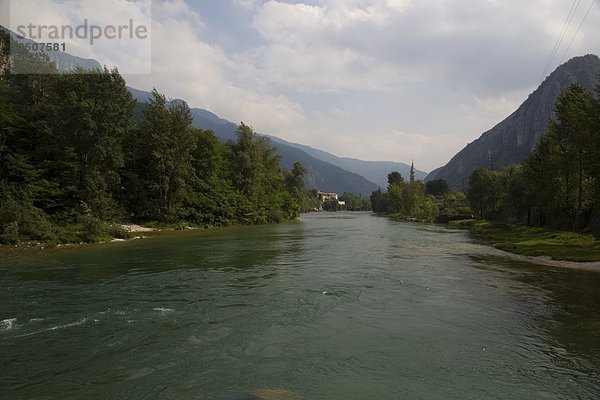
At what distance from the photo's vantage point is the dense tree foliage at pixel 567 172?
40062 millimetres

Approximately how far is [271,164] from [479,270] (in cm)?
8784

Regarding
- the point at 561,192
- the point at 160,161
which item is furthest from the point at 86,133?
the point at 561,192

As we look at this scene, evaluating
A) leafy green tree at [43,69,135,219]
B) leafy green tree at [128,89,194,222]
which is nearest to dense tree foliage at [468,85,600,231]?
leafy green tree at [43,69,135,219]

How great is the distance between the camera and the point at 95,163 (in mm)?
56656

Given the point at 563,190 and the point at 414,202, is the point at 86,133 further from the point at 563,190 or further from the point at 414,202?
the point at 414,202

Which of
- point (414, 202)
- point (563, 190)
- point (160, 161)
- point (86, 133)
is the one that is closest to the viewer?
point (86, 133)

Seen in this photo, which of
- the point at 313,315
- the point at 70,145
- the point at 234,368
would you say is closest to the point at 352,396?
the point at 234,368

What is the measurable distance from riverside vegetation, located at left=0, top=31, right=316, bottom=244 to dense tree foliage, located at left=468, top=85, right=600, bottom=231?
174ft

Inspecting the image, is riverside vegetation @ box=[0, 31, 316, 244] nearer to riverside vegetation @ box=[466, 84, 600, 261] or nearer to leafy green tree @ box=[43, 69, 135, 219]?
leafy green tree @ box=[43, 69, 135, 219]

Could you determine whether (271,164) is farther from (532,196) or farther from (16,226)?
(16,226)

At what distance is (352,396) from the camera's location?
9195 millimetres

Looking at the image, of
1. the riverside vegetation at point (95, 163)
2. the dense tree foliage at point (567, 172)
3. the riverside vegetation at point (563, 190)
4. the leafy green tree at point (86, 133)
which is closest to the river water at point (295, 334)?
the riverside vegetation at point (563, 190)

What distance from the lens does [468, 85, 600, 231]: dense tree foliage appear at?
40062mm

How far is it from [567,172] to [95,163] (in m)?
64.8
